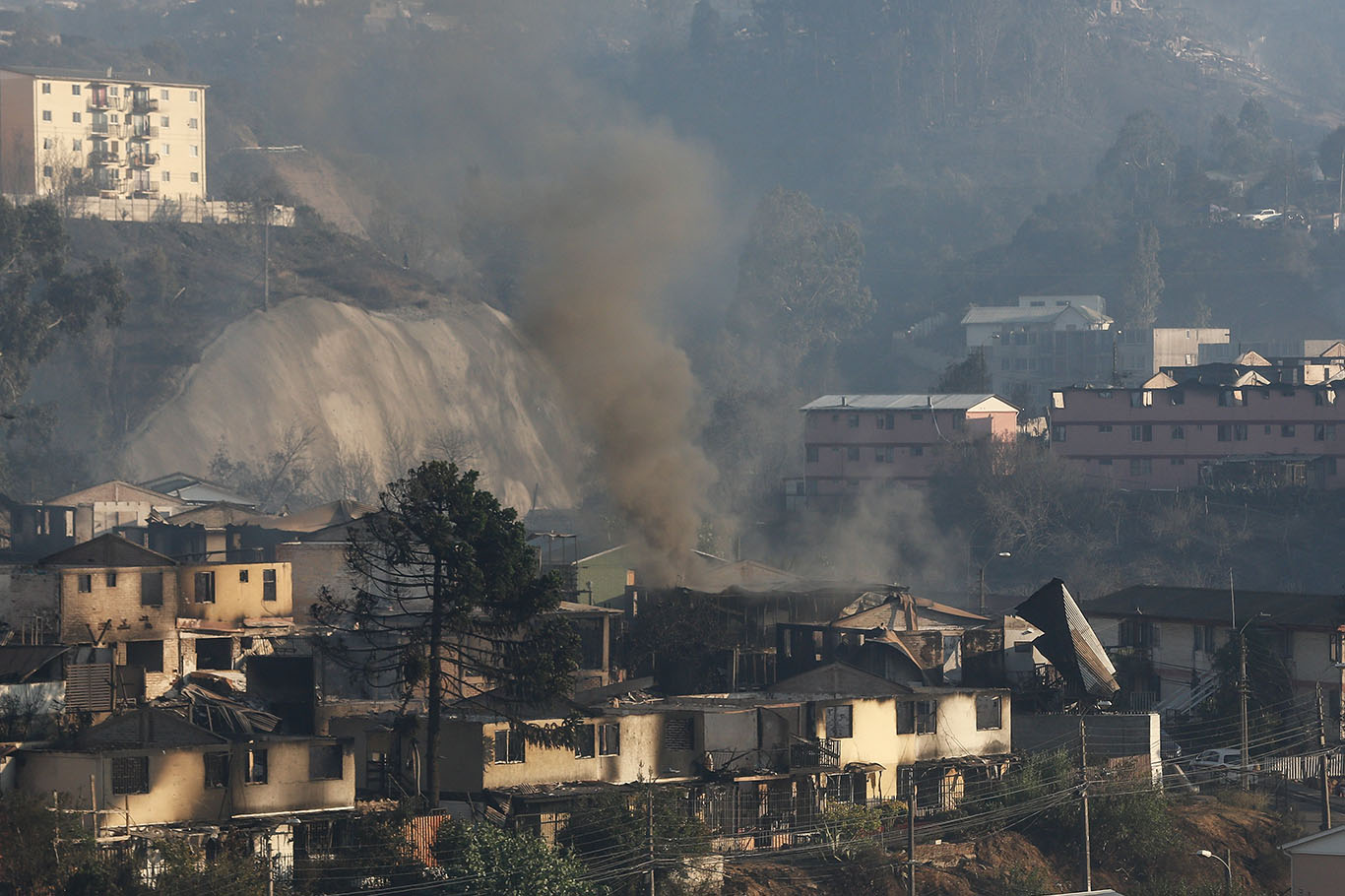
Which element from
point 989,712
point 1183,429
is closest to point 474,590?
point 989,712

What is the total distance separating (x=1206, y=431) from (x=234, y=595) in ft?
189

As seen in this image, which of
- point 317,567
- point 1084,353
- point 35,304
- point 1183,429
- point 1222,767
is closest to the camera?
point 1222,767

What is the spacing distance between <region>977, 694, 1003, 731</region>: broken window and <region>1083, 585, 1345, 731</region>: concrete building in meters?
10.0

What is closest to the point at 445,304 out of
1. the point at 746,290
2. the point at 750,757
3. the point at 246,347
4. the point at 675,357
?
the point at 246,347

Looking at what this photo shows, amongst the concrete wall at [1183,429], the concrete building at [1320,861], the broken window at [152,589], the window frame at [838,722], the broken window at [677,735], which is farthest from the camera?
the concrete wall at [1183,429]

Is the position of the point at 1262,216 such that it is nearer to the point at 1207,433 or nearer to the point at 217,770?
the point at 1207,433

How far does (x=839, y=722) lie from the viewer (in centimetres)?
4769

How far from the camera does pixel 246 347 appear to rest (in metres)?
106

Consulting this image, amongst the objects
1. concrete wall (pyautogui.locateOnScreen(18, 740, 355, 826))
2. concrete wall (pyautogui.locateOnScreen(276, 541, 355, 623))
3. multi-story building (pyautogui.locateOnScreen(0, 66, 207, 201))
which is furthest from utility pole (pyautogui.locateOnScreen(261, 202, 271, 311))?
concrete wall (pyautogui.locateOnScreen(18, 740, 355, 826))

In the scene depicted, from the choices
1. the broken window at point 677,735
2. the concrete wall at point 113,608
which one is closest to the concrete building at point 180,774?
the broken window at point 677,735

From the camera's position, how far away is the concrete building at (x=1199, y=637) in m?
58.5

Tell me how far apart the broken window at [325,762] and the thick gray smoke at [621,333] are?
29210mm

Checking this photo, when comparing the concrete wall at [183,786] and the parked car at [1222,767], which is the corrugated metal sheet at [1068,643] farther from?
the concrete wall at [183,786]

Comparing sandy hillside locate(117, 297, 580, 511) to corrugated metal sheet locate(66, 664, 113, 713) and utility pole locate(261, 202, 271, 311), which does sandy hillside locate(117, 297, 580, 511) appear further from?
corrugated metal sheet locate(66, 664, 113, 713)
